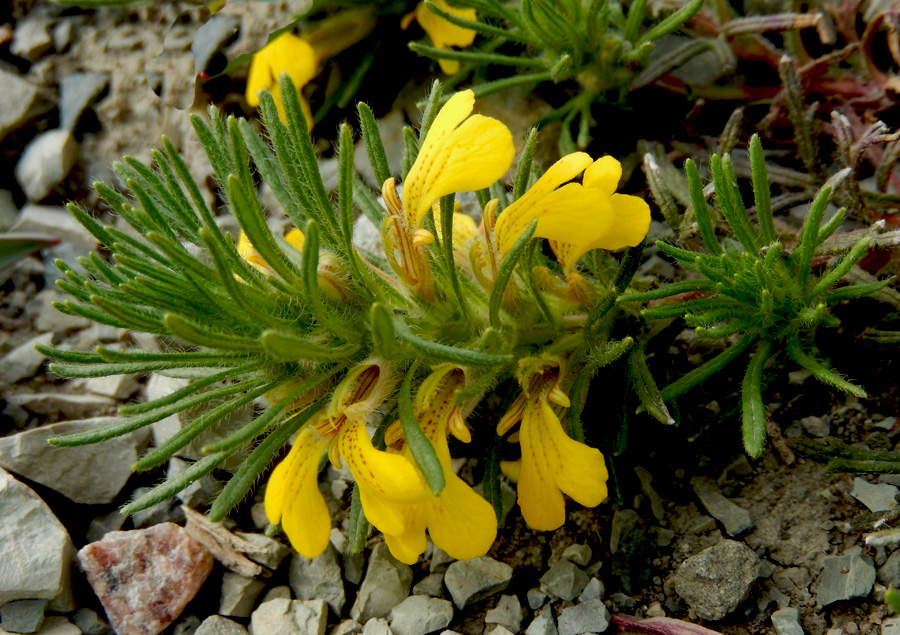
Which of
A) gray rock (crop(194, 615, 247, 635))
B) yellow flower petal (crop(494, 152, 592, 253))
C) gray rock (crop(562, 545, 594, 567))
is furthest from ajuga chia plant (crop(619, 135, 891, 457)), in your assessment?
gray rock (crop(194, 615, 247, 635))

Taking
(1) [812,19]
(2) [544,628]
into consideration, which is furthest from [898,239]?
(2) [544,628]

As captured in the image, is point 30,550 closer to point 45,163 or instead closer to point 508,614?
point 508,614

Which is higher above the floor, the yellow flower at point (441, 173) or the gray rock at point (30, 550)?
the yellow flower at point (441, 173)

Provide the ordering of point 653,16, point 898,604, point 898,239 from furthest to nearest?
point 653,16 → point 898,239 → point 898,604

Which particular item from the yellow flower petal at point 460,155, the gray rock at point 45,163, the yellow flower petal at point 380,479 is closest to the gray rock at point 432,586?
the yellow flower petal at point 380,479

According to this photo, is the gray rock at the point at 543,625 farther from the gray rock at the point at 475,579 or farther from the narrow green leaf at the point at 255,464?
the narrow green leaf at the point at 255,464

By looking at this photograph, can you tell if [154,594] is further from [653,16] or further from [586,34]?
[653,16]
